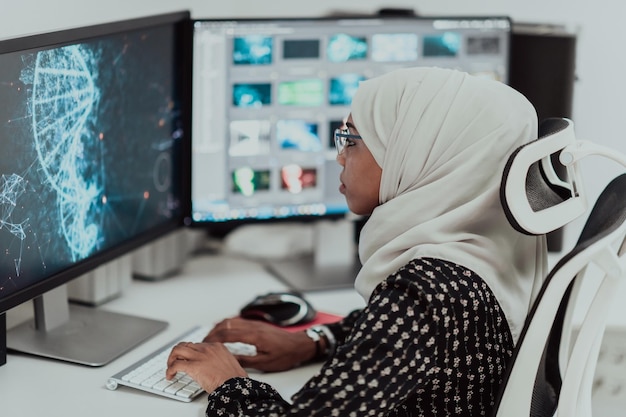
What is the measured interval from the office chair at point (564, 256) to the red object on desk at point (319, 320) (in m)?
0.49

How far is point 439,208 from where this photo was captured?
1.23 m

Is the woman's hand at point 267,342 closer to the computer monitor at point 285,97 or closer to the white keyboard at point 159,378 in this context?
the white keyboard at point 159,378

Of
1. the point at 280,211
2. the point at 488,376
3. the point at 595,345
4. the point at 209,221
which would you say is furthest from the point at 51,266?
the point at 595,345

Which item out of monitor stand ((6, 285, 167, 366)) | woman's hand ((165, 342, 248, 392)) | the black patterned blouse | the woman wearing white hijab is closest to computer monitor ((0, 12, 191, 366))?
monitor stand ((6, 285, 167, 366))

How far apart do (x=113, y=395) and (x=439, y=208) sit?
55cm

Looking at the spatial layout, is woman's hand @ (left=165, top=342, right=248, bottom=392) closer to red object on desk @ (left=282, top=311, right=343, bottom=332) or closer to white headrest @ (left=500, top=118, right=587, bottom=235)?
red object on desk @ (left=282, top=311, right=343, bottom=332)

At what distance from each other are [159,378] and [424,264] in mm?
473

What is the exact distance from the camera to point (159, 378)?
138 centimetres

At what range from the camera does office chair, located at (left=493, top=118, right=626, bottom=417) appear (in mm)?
1079

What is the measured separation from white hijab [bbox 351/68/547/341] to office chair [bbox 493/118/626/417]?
68 mm

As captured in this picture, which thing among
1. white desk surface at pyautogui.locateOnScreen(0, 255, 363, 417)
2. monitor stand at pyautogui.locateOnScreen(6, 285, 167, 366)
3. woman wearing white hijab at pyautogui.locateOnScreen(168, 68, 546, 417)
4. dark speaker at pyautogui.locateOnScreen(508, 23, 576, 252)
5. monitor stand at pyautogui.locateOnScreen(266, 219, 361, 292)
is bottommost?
white desk surface at pyautogui.locateOnScreen(0, 255, 363, 417)

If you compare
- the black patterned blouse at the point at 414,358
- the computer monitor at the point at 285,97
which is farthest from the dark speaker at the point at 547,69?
the black patterned blouse at the point at 414,358

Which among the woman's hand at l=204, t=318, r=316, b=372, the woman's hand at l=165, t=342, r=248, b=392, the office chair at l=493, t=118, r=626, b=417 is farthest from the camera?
the woman's hand at l=204, t=318, r=316, b=372

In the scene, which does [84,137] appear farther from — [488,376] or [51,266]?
[488,376]
